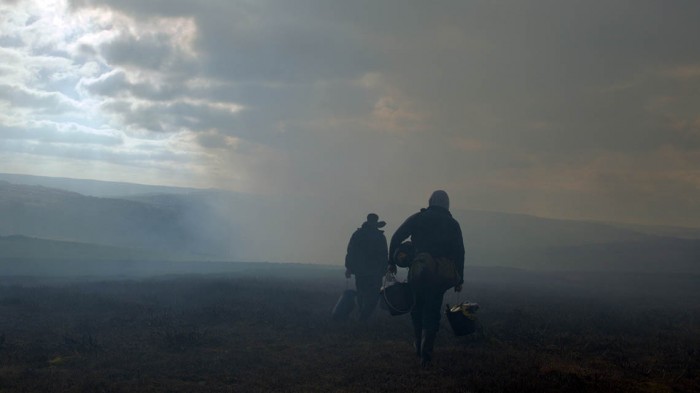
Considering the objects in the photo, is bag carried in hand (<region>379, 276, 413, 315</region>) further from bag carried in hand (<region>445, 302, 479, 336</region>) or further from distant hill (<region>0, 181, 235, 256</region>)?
distant hill (<region>0, 181, 235, 256</region>)

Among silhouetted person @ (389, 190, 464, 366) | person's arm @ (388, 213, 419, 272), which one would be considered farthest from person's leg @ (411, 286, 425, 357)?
person's arm @ (388, 213, 419, 272)

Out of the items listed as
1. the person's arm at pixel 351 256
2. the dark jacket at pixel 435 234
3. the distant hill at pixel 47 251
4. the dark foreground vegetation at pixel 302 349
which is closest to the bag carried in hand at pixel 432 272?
the dark jacket at pixel 435 234

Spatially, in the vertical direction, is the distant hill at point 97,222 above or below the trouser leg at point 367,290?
above

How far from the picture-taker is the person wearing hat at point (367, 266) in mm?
15141

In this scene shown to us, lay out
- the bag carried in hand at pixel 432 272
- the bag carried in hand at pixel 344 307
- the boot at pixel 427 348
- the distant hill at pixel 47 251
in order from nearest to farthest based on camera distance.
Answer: the boot at pixel 427 348 < the bag carried in hand at pixel 432 272 < the bag carried in hand at pixel 344 307 < the distant hill at pixel 47 251

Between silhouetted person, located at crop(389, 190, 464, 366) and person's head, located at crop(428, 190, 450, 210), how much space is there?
2 cm

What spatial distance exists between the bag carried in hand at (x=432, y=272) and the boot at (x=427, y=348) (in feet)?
2.73

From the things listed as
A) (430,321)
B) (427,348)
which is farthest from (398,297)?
(427,348)

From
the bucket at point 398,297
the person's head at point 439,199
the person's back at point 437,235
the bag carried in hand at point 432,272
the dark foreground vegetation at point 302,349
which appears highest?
the person's head at point 439,199

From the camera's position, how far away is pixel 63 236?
70.4 meters

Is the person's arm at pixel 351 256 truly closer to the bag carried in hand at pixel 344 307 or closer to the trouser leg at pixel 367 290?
the trouser leg at pixel 367 290

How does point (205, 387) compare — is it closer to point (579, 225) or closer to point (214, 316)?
point (214, 316)

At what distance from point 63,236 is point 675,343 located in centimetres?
7196

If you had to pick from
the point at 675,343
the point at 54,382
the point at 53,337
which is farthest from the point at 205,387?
the point at 675,343
